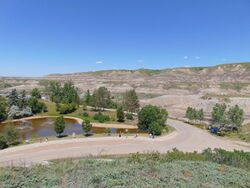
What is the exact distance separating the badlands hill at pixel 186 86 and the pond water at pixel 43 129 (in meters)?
Answer: 26.4

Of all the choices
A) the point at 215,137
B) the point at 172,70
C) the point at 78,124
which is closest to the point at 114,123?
the point at 78,124

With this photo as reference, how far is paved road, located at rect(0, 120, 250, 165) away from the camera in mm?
30291

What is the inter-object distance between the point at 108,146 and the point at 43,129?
928 inches

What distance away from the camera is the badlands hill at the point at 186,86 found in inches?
3435

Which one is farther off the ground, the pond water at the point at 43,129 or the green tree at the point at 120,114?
the green tree at the point at 120,114

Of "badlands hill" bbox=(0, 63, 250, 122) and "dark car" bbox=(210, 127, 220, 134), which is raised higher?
"badlands hill" bbox=(0, 63, 250, 122)

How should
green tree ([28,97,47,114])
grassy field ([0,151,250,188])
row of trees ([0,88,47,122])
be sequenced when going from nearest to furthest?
grassy field ([0,151,250,188]) → row of trees ([0,88,47,122]) → green tree ([28,97,47,114])

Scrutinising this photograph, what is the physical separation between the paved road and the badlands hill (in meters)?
29.8

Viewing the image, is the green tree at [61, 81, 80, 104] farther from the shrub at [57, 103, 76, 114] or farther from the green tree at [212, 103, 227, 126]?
the green tree at [212, 103, 227, 126]

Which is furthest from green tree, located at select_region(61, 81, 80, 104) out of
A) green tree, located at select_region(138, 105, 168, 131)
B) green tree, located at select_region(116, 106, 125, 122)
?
green tree, located at select_region(138, 105, 168, 131)

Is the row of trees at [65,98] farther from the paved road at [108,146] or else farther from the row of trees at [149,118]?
the paved road at [108,146]

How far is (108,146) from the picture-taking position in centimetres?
3441

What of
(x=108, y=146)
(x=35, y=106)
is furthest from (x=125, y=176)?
(x=35, y=106)

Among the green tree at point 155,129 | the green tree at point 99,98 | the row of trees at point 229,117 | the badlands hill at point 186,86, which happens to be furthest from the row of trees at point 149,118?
the green tree at point 99,98
